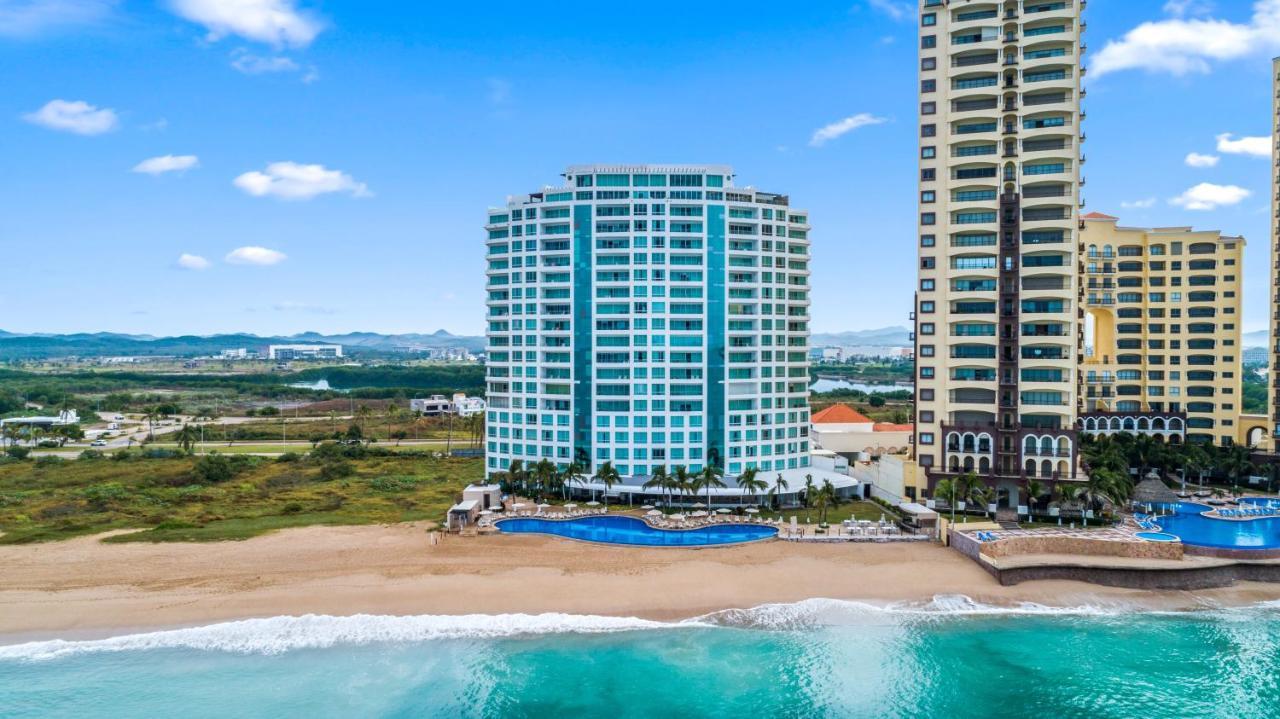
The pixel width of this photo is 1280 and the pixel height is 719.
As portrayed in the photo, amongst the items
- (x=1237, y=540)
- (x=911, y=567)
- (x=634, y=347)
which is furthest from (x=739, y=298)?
(x=1237, y=540)

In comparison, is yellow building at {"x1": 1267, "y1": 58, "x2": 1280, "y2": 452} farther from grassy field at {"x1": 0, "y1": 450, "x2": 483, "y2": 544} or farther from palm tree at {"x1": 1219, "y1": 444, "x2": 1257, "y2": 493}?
grassy field at {"x1": 0, "y1": 450, "x2": 483, "y2": 544}

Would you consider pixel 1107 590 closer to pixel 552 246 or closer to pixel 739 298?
pixel 739 298

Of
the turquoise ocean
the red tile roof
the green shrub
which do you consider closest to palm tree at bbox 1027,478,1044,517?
the turquoise ocean

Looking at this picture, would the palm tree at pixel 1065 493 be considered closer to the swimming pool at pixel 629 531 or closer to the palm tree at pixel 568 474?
the swimming pool at pixel 629 531

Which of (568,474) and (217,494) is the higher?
(568,474)

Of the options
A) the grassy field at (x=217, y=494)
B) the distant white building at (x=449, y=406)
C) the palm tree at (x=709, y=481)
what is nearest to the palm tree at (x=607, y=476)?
the palm tree at (x=709, y=481)

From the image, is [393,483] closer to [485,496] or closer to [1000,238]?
[485,496]

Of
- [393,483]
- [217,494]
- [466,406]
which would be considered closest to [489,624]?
[393,483]
